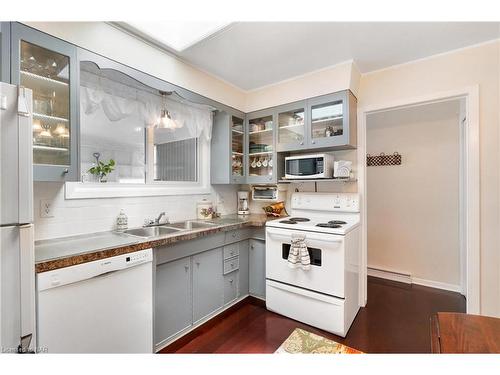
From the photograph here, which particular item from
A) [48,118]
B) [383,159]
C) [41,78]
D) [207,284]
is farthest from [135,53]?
[383,159]

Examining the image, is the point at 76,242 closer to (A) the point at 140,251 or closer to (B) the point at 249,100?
(A) the point at 140,251

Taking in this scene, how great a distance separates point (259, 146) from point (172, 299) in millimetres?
1939

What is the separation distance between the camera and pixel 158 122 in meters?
2.31

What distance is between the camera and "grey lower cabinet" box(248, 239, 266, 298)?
2564 mm

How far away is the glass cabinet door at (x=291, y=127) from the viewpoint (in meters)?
2.57

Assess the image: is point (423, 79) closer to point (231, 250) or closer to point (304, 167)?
point (304, 167)

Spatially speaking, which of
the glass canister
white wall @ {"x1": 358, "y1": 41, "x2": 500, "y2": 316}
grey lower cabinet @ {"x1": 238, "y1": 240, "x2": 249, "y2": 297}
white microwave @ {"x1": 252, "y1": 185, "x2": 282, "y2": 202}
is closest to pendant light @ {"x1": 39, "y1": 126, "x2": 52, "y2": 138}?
the glass canister

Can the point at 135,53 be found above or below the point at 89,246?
above

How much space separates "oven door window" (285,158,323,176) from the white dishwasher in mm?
1634

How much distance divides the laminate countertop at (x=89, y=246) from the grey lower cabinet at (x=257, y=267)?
790 millimetres

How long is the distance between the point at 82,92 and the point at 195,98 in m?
0.93

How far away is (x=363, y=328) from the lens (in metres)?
2.12

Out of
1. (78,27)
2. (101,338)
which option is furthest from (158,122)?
(101,338)

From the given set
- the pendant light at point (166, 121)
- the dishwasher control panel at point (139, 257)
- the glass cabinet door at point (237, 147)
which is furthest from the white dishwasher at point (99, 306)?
the glass cabinet door at point (237, 147)
